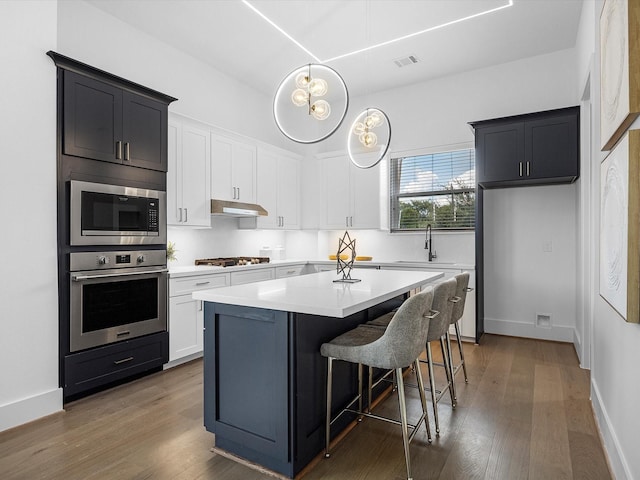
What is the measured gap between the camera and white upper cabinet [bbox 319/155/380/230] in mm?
5406

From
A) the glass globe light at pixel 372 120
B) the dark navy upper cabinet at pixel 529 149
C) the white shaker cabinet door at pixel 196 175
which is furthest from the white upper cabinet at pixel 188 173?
the dark navy upper cabinet at pixel 529 149

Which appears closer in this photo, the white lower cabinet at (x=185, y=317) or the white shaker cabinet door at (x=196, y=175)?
the white lower cabinet at (x=185, y=317)

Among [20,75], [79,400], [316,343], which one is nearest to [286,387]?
[316,343]

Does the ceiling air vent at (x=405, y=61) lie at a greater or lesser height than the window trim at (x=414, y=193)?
greater

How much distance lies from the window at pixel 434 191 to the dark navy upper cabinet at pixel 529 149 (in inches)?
22.8

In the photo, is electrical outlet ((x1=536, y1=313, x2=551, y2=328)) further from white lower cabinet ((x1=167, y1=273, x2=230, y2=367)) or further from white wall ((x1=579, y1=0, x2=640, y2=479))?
white lower cabinet ((x1=167, y1=273, x2=230, y2=367))

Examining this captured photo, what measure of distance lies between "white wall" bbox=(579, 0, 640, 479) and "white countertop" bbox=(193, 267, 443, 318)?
1.11 meters

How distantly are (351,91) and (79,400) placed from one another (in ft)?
16.1

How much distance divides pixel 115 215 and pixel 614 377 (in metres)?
3.51

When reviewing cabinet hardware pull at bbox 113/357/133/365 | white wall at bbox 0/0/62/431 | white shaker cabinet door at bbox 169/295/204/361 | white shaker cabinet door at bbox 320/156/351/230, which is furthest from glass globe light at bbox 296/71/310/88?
white shaker cabinet door at bbox 320/156/351/230

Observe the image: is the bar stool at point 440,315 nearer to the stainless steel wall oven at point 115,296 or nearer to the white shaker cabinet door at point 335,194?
the stainless steel wall oven at point 115,296

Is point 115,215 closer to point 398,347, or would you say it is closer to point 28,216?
point 28,216

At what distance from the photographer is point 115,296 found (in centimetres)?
310

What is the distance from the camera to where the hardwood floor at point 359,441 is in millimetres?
2008
